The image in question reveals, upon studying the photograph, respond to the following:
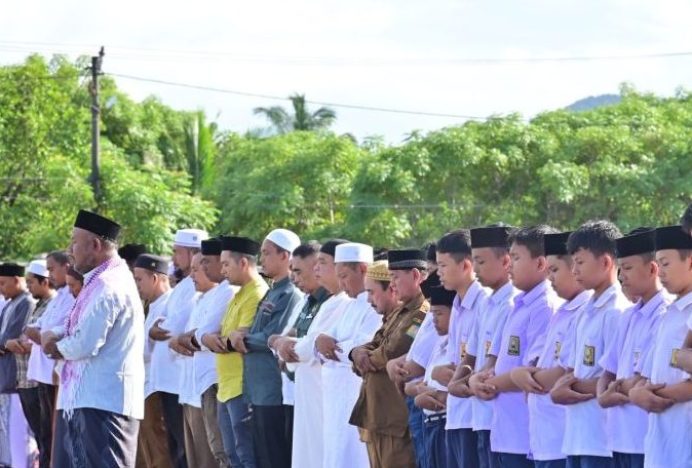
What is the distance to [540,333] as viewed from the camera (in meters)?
8.05

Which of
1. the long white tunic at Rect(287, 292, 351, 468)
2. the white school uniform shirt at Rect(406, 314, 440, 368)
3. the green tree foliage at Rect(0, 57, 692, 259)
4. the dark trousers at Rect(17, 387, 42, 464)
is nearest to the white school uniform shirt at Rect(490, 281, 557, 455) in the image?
the white school uniform shirt at Rect(406, 314, 440, 368)

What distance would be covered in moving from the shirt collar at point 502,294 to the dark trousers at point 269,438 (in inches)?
129

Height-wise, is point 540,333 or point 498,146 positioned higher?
point 498,146

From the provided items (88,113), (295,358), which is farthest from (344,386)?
(88,113)

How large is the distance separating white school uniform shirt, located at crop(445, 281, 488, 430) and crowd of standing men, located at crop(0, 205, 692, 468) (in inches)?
0.5

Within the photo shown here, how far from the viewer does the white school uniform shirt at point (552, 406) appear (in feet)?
25.2

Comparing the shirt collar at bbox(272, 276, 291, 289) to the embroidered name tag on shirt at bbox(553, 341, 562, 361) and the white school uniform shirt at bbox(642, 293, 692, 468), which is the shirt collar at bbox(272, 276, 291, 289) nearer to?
the embroidered name tag on shirt at bbox(553, 341, 562, 361)

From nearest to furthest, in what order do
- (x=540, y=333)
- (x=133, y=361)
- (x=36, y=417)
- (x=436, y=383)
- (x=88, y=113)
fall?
Result: (x=540, y=333) < (x=436, y=383) < (x=133, y=361) < (x=36, y=417) < (x=88, y=113)

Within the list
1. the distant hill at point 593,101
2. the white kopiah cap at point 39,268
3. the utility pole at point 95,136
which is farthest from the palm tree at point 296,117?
the white kopiah cap at point 39,268

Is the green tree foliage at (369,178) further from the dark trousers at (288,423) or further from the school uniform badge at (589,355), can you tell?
the school uniform badge at (589,355)

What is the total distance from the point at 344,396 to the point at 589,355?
3477 millimetres

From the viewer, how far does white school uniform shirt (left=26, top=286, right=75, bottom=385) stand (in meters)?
12.7

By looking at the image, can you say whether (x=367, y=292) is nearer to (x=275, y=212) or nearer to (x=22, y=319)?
(x=22, y=319)

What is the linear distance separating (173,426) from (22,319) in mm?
2630
